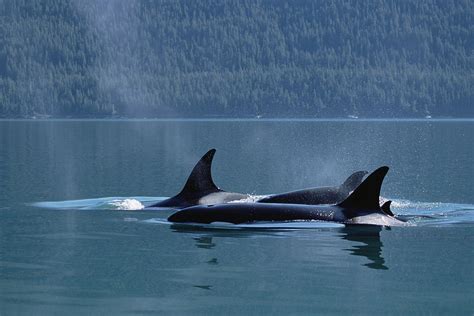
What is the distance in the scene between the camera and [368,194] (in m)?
26.3

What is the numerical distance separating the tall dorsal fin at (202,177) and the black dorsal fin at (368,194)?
17.4ft

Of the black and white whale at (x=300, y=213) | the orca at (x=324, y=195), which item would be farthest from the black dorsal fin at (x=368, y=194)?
the orca at (x=324, y=195)

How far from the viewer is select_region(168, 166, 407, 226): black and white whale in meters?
26.7

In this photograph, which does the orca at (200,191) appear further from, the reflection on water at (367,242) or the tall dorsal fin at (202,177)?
the reflection on water at (367,242)

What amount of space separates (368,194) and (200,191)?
21.9 feet

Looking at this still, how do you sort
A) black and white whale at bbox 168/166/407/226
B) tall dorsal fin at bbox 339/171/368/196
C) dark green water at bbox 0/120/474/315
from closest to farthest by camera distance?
dark green water at bbox 0/120/474/315 → black and white whale at bbox 168/166/407/226 → tall dorsal fin at bbox 339/171/368/196

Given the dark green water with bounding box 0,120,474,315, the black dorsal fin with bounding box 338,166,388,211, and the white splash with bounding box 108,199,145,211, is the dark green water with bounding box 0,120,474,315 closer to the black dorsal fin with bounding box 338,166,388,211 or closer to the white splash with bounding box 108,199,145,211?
the white splash with bounding box 108,199,145,211

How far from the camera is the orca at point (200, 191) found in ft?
104

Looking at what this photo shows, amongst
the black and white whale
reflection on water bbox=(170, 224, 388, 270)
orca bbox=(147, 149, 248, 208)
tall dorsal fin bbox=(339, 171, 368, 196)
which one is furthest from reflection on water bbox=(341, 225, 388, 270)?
orca bbox=(147, 149, 248, 208)

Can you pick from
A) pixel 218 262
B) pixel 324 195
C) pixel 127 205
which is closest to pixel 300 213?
pixel 324 195

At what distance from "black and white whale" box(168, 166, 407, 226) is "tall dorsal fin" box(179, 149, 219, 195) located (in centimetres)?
409

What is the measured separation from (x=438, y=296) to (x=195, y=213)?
33.0 ft

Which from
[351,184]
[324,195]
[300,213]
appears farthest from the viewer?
[324,195]

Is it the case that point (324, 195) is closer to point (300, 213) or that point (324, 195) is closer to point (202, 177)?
point (202, 177)
